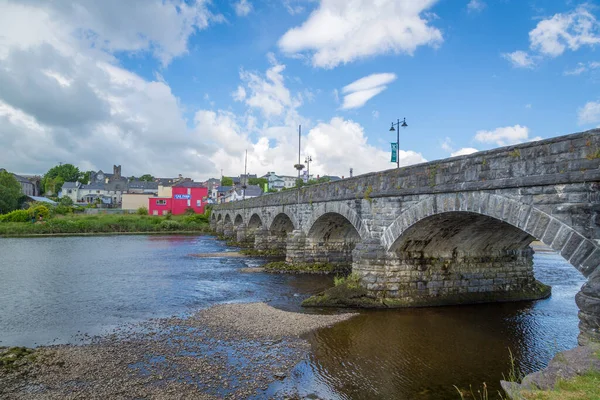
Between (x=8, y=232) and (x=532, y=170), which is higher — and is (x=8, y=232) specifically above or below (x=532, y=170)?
below

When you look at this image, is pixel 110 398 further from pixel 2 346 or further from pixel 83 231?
pixel 83 231

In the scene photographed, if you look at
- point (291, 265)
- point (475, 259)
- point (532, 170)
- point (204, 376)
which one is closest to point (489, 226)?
point (475, 259)

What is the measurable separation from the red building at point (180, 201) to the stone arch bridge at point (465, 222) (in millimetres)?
53782

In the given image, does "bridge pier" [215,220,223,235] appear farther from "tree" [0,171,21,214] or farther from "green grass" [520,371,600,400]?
"green grass" [520,371,600,400]

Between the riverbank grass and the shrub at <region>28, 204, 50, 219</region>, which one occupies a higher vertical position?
the shrub at <region>28, 204, 50, 219</region>

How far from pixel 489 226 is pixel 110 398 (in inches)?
416

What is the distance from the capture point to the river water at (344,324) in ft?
26.6

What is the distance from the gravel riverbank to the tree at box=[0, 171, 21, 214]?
224 feet

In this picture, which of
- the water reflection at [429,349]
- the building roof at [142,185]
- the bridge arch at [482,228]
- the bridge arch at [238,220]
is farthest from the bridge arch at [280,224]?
the building roof at [142,185]

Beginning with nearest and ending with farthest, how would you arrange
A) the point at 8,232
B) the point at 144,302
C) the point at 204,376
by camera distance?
the point at 204,376 → the point at 144,302 → the point at 8,232

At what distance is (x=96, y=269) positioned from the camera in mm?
23078

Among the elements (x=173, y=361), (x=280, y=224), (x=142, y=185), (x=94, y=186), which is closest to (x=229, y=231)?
(x=280, y=224)

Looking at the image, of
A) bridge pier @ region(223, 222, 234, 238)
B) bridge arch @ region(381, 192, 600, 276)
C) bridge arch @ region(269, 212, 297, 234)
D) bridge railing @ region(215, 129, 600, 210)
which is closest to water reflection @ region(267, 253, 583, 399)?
bridge arch @ region(381, 192, 600, 276)

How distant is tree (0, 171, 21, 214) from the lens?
64688 millimetres
